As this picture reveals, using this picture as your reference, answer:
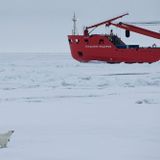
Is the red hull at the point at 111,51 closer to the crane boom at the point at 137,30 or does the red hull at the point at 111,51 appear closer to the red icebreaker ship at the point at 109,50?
the red icebreaker ship at the point at 109,50

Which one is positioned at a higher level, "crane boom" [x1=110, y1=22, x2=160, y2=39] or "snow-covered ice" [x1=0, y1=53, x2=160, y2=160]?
"crane boom" [x1=110, y1=22, x2=160, y2=39]

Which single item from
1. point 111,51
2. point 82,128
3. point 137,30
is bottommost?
point 111,51

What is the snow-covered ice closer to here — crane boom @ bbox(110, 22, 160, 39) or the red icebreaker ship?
the red icebreaker ship

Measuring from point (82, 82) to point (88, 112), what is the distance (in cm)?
728

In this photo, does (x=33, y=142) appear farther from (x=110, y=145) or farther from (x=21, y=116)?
(x=21, y=116)

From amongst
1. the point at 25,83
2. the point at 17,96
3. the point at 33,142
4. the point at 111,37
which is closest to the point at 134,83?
the point at 25,83

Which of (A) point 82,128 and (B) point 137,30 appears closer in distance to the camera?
(A) point 82,128

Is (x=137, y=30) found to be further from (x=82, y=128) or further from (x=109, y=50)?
(x=82, y=128)

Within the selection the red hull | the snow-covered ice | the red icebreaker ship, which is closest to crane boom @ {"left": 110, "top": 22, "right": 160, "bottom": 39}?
the red icebreaker ship

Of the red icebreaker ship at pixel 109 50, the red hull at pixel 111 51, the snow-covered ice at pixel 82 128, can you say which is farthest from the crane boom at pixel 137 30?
the snow-covered ice at pixel 82 128

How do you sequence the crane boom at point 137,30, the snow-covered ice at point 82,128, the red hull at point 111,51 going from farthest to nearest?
the crane boom at point 137,30 → the red hull at point 111,51 → the snow-covered ice at point 82,128

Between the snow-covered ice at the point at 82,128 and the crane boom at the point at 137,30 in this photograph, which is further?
the crane boom at the point at 137,30

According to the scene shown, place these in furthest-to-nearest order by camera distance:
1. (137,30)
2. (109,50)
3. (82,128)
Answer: (137,30) < (109,50) < (82,128)

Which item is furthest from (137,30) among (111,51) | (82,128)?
(82,128)
